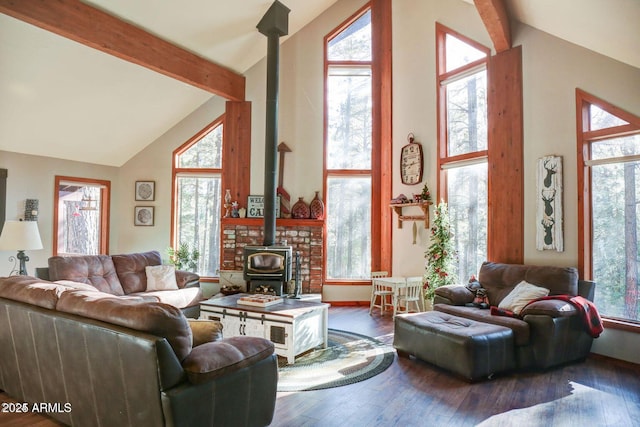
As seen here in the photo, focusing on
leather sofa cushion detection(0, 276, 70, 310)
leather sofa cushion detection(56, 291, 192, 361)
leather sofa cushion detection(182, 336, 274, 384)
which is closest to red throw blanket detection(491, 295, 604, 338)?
leather sofa cushion detection(182, 336, 274, 384)

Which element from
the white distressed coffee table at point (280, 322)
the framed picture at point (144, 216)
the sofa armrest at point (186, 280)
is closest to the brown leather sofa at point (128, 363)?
the white distressed coffee table at point (280, 322)

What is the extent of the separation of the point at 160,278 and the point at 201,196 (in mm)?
2203

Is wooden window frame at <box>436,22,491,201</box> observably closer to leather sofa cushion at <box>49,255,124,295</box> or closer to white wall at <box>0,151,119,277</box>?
leather sofa cushion at <box>49,255,124,295</box>

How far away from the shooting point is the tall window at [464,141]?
5.35 metres

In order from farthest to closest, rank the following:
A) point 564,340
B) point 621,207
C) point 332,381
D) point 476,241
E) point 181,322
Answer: point 476,241, point 621,207, point 564,340, point 332,381, point 181,322

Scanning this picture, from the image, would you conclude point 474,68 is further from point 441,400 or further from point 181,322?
point 181,322

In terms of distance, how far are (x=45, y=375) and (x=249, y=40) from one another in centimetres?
542

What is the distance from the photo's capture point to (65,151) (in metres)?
6.57

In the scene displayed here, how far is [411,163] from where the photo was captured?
241 inches

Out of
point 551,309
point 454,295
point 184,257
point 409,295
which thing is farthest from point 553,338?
point 184,257

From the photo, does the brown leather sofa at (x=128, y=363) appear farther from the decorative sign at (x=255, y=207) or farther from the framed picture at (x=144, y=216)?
the framed picture at (x=144, y=216)

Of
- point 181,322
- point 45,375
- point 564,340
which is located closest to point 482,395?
point 564,340

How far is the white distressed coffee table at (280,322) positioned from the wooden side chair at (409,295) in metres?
1.70

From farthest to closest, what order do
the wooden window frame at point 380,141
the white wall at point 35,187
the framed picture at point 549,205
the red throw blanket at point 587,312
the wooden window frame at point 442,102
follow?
the wooden window frame at point 380,141
the white wall at point 35,187
the wooden window frame at point 442,102
the framed picture at point 549,205
the red throw blanket at point 587,312
